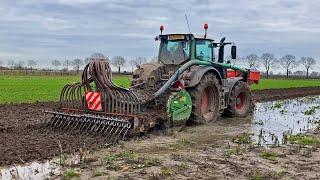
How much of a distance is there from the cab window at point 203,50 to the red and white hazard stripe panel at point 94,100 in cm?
379

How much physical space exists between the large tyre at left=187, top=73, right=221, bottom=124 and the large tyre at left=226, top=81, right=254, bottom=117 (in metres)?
1.50

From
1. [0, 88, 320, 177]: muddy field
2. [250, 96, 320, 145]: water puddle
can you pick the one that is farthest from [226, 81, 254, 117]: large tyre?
[0, 88, 320, 177]: muddy field

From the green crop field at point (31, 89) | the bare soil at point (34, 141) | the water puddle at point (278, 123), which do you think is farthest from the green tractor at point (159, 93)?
the green crop field at point (31, 89)

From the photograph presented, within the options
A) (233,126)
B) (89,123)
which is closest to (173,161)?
(89,123)

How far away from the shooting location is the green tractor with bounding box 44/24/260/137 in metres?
10.5

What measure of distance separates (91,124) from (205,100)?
409cm

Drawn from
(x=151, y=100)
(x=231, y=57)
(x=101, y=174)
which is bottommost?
(x=101, y=174)

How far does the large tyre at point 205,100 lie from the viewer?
12.1 m

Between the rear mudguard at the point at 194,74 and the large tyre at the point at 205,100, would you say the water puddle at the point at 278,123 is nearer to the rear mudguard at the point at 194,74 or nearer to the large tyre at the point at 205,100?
the large tyre at the point at 205,100

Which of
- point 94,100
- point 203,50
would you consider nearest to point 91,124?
point 94,100

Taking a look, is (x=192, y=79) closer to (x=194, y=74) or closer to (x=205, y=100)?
(x=194, y=74)

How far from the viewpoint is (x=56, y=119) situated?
11.4 m

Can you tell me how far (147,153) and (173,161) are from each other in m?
0.88

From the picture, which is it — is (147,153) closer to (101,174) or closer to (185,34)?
(101,174)
